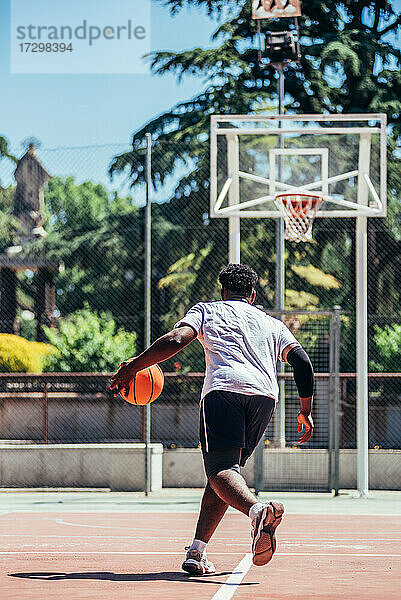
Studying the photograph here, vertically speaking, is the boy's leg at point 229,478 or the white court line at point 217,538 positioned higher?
the boy's leg at point 229,478

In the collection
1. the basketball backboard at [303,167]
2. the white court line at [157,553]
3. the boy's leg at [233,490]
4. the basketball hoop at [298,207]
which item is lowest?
the white court line at [157,553]

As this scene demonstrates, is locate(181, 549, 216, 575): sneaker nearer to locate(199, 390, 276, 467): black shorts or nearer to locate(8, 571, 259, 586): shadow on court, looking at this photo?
locate(8, 571, 259, 586): shadow on court

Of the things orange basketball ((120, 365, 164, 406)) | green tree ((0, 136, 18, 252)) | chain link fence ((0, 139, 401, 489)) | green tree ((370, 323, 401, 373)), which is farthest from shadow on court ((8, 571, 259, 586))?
green tree ((0, 136, 18, 252))

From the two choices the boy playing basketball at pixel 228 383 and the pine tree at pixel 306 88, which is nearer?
the boy playing basketball at pixel 228 383

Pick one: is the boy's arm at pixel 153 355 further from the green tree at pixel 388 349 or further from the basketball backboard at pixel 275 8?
the green tree at pixel 388 349

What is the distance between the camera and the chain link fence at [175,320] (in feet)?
50.5

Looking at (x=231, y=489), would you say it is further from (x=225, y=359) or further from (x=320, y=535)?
(x=320, y=535)

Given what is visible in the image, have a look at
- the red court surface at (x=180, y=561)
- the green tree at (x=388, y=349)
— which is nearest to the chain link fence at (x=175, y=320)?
the green tree at (x=388, y=349)

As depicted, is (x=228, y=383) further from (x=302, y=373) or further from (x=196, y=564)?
(x=196, y=564)

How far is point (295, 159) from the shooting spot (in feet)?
47.2

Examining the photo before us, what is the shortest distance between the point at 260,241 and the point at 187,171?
2268mm


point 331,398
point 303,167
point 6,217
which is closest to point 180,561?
point 331,398

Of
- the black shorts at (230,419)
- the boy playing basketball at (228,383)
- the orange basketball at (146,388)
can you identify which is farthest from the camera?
the orange basketball at (146,388)

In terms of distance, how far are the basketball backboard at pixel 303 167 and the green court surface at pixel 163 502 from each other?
11.9 feet
